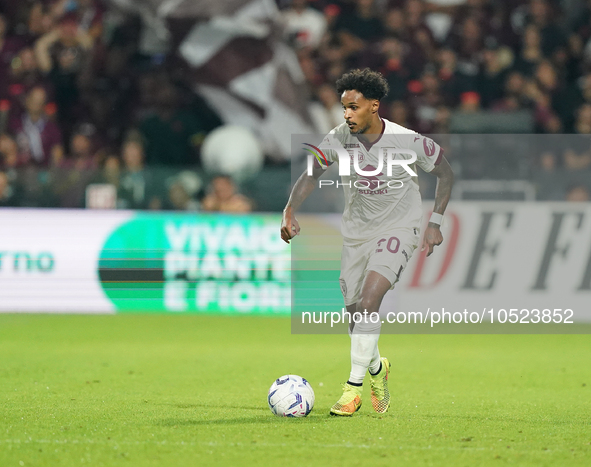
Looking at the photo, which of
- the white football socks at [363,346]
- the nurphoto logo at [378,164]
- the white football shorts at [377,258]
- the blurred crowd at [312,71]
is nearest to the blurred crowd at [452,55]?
the blurred crowd at [312,71]

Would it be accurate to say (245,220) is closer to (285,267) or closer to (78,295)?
(285,267)

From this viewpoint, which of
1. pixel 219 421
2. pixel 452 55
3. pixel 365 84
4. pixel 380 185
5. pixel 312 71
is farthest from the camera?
pixel 312 71

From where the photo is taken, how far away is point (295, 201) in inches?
263

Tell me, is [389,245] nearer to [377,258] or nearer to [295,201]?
[377,258]

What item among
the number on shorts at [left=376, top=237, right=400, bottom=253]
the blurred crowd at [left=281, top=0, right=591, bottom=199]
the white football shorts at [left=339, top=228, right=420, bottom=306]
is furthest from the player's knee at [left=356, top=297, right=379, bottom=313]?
the blurred crowd at [left=281, top=0, right=591, bottom=199]

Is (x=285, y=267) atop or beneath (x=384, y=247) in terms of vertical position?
beneath

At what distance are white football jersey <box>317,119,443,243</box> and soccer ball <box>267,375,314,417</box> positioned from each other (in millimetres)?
1100

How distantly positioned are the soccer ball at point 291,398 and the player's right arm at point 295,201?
0.97m

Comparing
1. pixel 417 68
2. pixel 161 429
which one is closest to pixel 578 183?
pixel 417 68

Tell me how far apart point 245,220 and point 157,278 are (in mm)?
1347

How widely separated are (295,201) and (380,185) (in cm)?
60

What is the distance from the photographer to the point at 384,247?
652cm

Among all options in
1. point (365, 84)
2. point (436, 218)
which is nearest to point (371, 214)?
point (436, 218)

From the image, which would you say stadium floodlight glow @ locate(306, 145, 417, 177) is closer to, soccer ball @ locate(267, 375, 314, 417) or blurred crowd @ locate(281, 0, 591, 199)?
soccer ball @ locate(267, 375, 314, 417)
